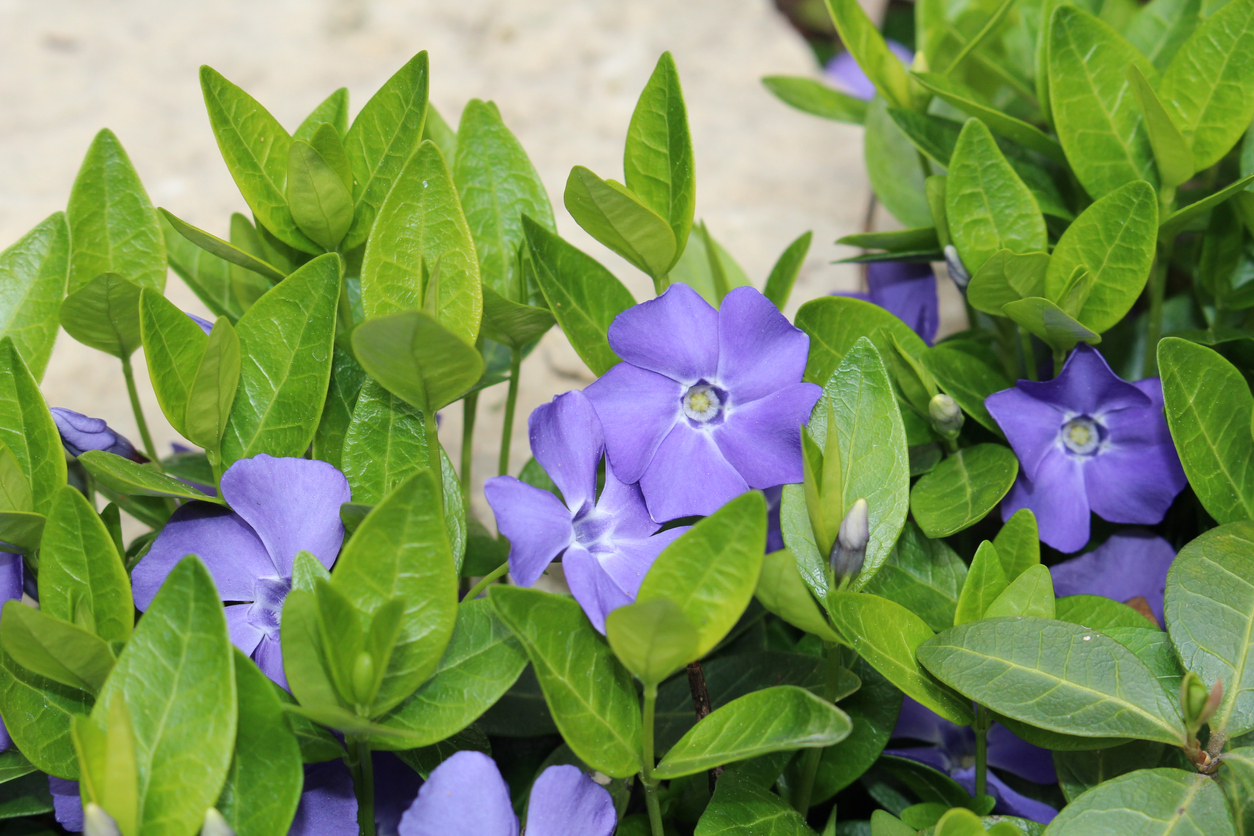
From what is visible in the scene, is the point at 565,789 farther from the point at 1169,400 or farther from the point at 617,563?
the point at 1169,400

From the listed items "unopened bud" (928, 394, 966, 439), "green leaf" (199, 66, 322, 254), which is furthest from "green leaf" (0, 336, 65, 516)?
"unopened bud" (928, 394, 966, 439)

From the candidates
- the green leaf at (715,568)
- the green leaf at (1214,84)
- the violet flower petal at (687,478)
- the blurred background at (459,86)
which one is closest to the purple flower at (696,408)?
the violet flower petal at (687,478)

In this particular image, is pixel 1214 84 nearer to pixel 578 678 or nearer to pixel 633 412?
pixel 633 412

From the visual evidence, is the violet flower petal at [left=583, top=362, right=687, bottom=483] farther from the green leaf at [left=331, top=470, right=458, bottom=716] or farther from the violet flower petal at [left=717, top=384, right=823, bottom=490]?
the green leaf at [left=331, top=470, right=458, bottom=716]

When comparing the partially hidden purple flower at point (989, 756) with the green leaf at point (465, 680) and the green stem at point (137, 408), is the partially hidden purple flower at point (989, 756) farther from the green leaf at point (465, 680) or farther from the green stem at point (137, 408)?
the green stem at point (137, 408)

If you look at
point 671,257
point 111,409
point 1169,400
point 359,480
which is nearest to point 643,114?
point 671,257

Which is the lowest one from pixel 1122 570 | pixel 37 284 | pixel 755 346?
pixel 1122 570

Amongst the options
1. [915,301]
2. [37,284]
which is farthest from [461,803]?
[915,301]
